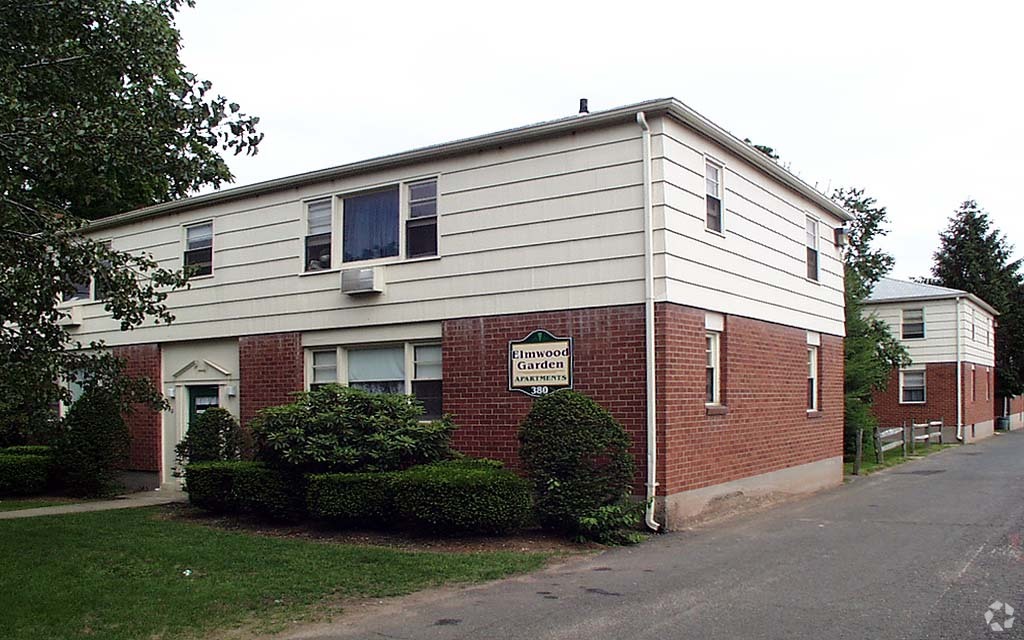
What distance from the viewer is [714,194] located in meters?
14.2

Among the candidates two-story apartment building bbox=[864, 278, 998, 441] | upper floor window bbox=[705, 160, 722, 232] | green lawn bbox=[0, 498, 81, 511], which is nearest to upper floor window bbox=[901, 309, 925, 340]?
two-story apartment building bbox=[864, 278, 998, 441]

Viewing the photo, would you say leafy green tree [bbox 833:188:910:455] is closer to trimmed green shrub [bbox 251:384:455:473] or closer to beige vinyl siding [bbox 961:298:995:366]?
beige vinyl siding [bbox 961:298:995:366]

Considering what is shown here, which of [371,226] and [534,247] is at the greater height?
[371,226]

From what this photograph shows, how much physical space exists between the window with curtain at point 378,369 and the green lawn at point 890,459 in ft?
37.7

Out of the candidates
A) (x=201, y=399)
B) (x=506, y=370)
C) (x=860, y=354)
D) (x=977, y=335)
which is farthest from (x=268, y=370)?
(x=977, y=335)

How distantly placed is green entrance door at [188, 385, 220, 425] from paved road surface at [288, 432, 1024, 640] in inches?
387

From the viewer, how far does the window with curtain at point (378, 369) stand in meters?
15.2

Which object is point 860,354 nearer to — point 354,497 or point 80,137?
point 354,497

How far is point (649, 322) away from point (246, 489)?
6020mm

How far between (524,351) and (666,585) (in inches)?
198

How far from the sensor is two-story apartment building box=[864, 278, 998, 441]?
3488 cm

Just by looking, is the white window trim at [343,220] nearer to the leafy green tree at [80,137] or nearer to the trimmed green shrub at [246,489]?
the trimmed green shrub at [246,489]

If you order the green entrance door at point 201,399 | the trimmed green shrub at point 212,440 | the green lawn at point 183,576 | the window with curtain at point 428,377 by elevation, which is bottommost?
the green lawn at point 183,576

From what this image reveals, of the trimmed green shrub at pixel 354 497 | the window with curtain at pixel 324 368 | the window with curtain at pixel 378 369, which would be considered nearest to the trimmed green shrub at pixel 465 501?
the trimmed green shrub at pixel 354 497
